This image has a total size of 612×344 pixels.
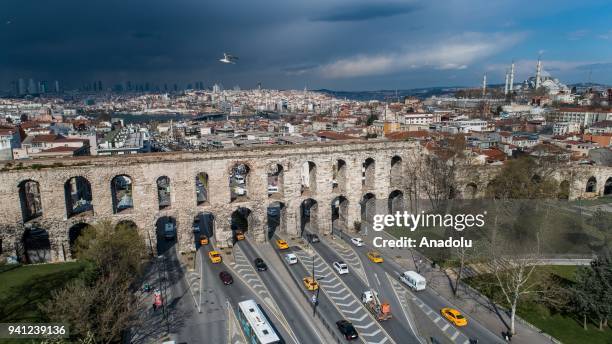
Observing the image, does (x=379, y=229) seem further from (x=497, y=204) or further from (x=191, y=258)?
(x=191, y=258)

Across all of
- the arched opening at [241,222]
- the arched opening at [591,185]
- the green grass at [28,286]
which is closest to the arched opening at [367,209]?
the arched opening at [241,222]

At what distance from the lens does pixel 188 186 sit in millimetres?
38781

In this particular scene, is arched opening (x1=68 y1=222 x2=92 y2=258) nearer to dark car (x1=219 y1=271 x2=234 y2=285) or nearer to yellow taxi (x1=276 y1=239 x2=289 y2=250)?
dark car (x1=219 y1=271 x2=234 y2=285)

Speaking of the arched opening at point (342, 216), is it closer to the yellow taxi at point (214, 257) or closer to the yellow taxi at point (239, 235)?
the yellow taxi at point (239, 235)

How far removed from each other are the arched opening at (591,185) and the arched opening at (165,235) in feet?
177

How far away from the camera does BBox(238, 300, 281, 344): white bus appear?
22.8 m

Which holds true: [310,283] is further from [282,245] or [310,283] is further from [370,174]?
[370,174]

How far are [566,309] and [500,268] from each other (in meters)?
5.36

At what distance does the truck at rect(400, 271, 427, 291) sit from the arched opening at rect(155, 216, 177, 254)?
23136 millimetres

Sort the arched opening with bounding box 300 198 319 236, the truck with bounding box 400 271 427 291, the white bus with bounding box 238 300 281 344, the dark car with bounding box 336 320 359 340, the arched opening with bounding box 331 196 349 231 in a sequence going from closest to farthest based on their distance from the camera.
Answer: the white bus with bounding box 238 300 281 344, the dark car with bounding box 336 320 359 340, the truck with bounding box 400 271 427 291, the arched opening with bounding box 300 198 319 236, the arched opening with bounding box 331 196 349 231

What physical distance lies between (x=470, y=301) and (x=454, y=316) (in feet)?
12.7

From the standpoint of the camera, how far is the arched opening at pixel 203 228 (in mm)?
42375

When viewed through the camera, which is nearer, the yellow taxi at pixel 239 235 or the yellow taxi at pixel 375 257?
the yellow taxi at pixel 375 257

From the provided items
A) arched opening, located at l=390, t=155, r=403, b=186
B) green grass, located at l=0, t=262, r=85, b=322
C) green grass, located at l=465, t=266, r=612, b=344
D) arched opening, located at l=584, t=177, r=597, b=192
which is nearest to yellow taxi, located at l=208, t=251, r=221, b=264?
green grass, located at l=0, t=262, r=85, b=322
